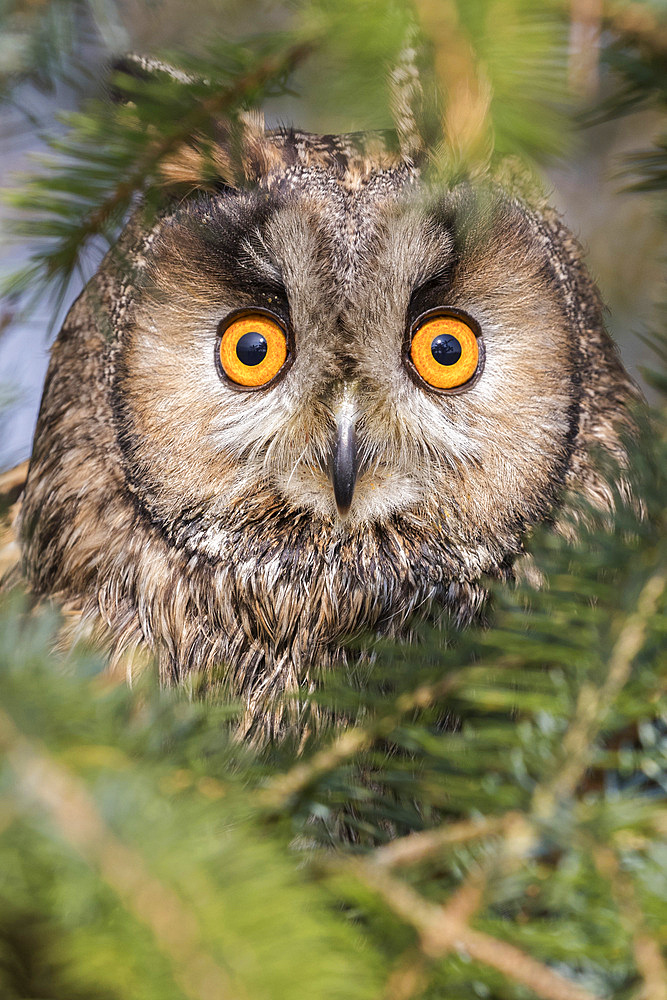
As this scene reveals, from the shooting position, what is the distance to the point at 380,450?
4.15 feet

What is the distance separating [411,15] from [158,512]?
98 cm

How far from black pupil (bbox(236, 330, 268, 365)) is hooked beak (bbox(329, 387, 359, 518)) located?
0.52ft

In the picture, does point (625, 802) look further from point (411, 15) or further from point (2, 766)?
point (411, 15)

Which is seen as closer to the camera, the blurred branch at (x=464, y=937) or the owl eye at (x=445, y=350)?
the blurred branch at (x=464, y=937)

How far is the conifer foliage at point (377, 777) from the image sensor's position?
0.32 m

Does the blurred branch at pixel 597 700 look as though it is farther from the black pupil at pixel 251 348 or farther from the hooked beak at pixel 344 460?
the black pupil at pixel 251 348

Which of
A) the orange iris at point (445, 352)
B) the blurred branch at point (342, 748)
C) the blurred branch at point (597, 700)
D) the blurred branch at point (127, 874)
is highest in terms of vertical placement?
the orange iris at point (445, 352)

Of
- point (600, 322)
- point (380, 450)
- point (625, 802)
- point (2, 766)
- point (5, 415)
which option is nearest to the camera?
point (2, 766)

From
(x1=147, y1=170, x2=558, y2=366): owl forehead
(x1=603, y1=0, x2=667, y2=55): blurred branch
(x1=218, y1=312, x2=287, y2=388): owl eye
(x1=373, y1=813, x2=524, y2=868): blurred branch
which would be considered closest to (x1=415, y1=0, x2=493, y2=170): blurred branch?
(x1=603, y1=0, x2=667, y2=55): blurred branch

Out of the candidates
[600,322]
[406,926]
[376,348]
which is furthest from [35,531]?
[406,926]

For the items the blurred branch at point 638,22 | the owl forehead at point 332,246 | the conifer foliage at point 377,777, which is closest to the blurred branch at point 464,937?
the conifer foliage at point 377,777

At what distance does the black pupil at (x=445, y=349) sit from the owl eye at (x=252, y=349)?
24cm

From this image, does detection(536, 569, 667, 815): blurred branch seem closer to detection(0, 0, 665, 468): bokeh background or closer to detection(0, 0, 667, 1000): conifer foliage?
detection(0, 0, 667, 1000): conifer foliage

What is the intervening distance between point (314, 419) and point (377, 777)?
0.71 metres
